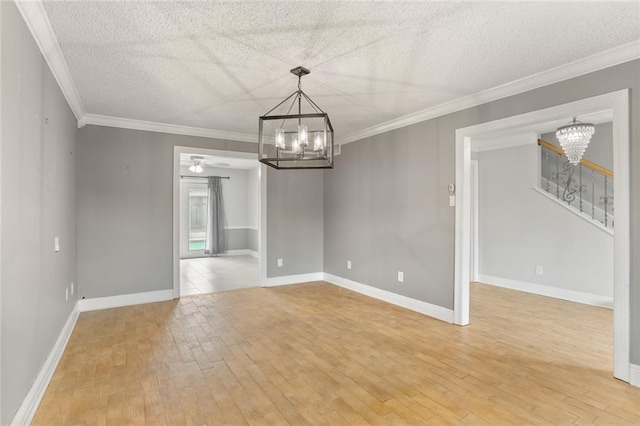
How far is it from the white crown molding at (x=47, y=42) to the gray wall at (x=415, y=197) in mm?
3687

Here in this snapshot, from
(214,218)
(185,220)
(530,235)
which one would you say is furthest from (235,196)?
(530,235)

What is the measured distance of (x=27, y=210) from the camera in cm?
201

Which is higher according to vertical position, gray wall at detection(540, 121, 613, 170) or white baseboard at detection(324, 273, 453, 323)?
gray wall at detection(540, 121, 613, 170)

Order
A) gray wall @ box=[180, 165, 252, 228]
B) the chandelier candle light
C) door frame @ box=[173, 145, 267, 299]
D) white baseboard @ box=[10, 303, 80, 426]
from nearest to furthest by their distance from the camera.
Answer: white baseboard @ box=[10, 303, 80, 426], the chandelier candle light, door frame @ box=[173, 145, 267, 299], gray wall @ box=[180, 165, 252, 228]

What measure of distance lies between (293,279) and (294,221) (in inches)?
40.7

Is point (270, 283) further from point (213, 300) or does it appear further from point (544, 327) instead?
point (544, 327)

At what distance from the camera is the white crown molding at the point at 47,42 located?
1.87m

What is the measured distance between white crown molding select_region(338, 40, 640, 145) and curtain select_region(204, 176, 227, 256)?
243 inches

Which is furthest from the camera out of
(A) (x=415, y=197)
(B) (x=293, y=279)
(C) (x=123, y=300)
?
(B) (x=293, y=279)

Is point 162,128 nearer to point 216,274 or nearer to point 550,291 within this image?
point 216,274

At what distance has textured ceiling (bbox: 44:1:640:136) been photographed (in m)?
1.96

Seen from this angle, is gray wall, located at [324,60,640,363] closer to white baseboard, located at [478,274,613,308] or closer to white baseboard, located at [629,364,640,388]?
white baseboard, located at [629,364,640,388]

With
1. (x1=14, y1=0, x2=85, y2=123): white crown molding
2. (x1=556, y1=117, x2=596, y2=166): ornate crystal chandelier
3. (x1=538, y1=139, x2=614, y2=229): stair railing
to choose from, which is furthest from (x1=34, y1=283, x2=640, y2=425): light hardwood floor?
(x1=14, y1=0, x2=85, y2=123): white crown molding

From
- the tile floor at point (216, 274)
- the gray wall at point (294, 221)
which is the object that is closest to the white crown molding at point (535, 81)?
the gray wall at point (294, 221)
